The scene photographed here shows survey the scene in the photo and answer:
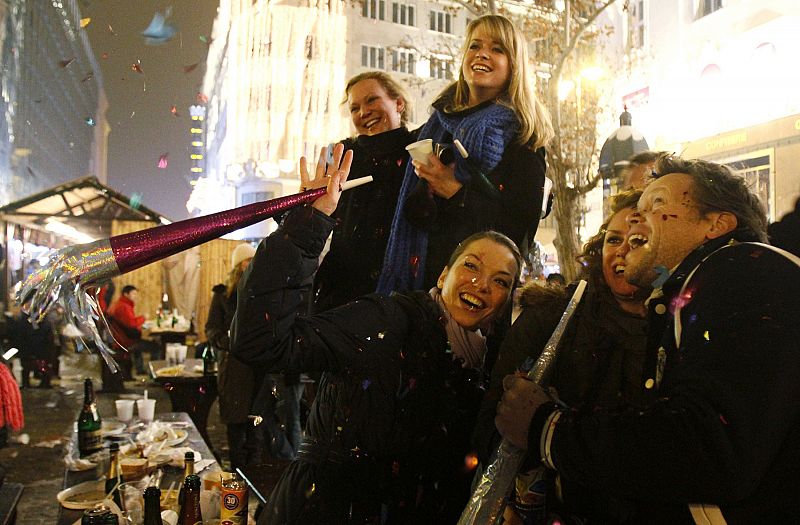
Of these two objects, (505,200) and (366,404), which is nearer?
(366,404)

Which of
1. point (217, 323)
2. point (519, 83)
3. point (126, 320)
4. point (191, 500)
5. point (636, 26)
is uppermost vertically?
point (636, 26)

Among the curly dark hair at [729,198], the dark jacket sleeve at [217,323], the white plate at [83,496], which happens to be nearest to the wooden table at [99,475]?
the white plate at [83,496]

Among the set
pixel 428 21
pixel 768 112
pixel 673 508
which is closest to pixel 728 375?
pixel 673 508

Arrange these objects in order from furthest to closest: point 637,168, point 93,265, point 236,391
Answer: point 236,391 → point 637,168 → point 93,265

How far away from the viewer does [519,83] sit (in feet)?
7.83

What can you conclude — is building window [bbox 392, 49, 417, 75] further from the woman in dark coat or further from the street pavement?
the woman in dark coat

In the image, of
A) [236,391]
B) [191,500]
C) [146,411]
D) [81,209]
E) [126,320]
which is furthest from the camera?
[81,209]

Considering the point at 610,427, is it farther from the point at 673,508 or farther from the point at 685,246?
the point at 685,246

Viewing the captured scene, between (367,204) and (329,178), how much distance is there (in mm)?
752

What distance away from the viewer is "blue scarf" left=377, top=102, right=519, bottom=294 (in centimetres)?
227

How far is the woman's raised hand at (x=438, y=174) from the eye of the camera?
2.29m

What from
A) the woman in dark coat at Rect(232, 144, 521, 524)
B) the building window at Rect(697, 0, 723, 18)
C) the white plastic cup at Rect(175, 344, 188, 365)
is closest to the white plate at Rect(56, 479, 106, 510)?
the woman in dark coat at Rect(232, 144, 521, 524)

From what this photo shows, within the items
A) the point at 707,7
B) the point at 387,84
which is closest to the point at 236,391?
the point at 387,84

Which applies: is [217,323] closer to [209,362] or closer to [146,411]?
[209,362]
